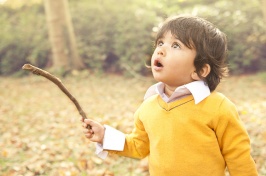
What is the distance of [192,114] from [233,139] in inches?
10.5

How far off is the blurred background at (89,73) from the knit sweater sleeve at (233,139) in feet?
5.01

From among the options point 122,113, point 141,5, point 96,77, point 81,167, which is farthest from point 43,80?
point 81,167

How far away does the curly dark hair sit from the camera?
1973 millimetres

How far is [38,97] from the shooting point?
8914 millimetres

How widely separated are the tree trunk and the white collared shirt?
9740mm

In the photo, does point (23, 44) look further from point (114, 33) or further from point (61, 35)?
point (114, 33)

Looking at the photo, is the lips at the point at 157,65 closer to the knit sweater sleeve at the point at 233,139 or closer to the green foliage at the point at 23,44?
the knit sweater sleeve at the point at 233,139

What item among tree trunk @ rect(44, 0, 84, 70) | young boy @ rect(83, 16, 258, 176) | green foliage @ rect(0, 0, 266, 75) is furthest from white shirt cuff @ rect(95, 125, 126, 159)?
tree trunk @ rect(44, 0, 84, 70)

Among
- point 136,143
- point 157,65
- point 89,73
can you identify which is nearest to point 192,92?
point 157,65

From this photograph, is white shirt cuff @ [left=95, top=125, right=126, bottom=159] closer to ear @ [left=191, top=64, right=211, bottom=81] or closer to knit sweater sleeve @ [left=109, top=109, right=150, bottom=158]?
knit sweater sleeve @ [left=109, top=109, right=150, bottom=158]

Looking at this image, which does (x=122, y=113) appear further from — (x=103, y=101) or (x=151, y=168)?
(x=151, y=168)

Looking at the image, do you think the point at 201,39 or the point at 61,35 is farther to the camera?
the point at 61,35

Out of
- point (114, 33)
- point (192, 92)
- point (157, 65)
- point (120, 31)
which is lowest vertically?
point (114, 33)

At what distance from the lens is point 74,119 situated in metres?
6.23
